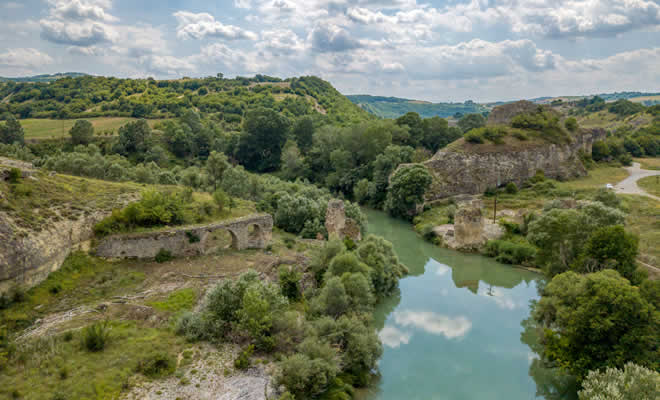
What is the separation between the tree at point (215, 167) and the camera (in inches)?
1614

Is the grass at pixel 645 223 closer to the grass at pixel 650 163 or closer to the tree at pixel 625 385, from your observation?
the tree at pixel 625 385

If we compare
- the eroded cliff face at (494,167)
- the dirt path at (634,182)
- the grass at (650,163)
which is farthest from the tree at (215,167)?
the grass at (650,163)

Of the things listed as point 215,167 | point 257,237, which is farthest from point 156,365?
point 215,167

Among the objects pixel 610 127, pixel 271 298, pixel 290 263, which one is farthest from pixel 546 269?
pixel 610 127

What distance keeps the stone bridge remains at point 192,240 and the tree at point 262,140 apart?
41257 millimetres

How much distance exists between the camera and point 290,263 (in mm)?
23906

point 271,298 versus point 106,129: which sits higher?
point 106,129

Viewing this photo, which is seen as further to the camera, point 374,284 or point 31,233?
point 374,284

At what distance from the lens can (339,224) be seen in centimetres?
3052

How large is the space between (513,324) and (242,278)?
16.0 m

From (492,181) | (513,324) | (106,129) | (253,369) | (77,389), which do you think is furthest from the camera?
(106,129)

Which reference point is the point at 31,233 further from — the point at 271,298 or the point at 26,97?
the point at 26,97

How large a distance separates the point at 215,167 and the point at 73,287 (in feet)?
80.8

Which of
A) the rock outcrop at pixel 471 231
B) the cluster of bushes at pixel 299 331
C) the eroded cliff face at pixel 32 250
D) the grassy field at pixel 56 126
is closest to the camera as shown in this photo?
the cluster of bushes at pixel 299 331
